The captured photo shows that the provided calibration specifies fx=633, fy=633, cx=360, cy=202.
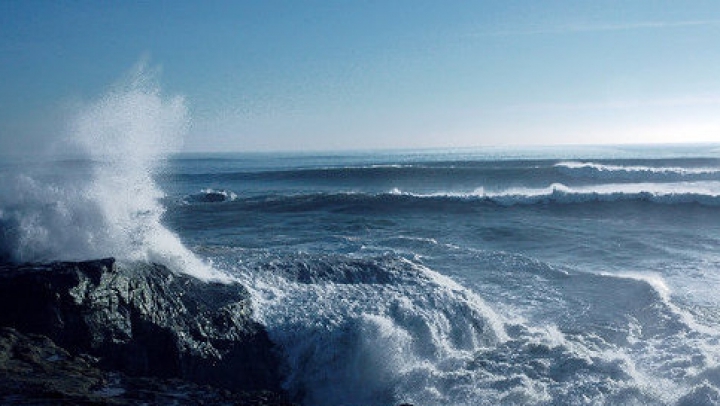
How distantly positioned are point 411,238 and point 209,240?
4.83 meters

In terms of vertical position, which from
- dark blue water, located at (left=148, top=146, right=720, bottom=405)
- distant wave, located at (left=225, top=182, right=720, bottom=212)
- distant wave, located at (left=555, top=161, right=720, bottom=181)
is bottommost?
dark blue water, located at (left=148, top=146, right=720, bottom=405)

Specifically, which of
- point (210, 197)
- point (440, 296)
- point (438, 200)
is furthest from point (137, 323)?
point (210, 197)

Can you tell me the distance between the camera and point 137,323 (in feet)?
21.5

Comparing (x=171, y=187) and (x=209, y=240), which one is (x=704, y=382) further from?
(x=171, y=187)

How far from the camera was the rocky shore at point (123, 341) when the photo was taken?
5.33 metres

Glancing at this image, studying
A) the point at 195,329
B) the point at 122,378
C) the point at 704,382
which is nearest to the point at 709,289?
the point at 704,382

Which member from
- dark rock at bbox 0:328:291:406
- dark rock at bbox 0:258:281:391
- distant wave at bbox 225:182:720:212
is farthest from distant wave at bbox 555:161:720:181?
dark rock at bbox 0:328:291:406

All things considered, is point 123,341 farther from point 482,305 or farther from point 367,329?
point 482,305

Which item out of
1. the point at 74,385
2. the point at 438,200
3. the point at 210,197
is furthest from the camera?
the point at 210,197

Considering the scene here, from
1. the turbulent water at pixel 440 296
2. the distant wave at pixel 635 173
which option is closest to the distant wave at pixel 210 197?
the turbulent water at pixel 440 296

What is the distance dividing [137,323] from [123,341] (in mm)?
296

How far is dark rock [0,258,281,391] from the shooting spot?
20.2 feet

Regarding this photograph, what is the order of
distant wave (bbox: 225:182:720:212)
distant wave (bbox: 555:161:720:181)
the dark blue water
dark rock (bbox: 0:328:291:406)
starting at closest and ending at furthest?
dark rock (bbox: 0:328:291:406)
the dark blue water
distant wave (bbox: 225:182:720:212)
distant wave (bbox: 555:161:720:181)

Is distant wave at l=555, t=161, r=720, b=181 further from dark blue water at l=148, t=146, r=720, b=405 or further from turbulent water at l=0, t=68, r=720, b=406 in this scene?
turbulent water at l=0, t=68, r=720, b=406
